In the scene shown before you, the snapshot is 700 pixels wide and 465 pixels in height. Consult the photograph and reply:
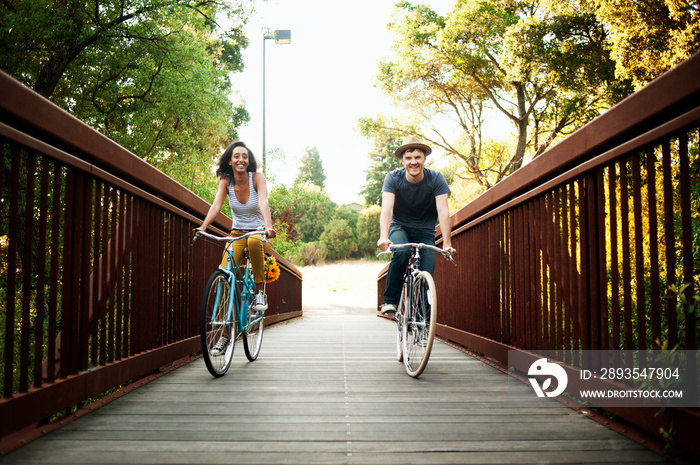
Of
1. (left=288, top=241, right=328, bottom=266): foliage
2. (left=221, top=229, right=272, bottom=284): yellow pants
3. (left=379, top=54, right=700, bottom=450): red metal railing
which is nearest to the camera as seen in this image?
(left=379, top=54, right=700, bottom=450): red metal railing

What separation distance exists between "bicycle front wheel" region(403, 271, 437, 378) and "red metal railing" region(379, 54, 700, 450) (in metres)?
0.63

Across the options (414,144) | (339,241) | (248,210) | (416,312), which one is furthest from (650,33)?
(339,241)

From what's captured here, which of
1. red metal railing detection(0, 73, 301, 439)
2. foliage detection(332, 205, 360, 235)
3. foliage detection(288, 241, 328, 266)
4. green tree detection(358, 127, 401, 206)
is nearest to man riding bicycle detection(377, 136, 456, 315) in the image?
red metal railing detection(0, 73, 301, 439)

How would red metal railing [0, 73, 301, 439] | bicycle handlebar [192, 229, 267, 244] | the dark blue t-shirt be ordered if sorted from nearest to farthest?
red metal railing [0, 73, 301, 439] → bicycle handlebar [192, 229, 267, 244] → the dark blue t-shirt

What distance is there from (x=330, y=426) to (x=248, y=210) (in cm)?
241

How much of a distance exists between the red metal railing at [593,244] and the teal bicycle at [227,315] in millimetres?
1850

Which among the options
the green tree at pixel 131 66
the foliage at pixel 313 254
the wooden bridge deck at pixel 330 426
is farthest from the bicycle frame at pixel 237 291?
the foliage at pixel 313 254

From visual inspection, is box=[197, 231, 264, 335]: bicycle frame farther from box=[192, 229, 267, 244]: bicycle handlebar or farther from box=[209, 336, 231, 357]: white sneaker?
box=[209, 336, 231, 357]: white sneaker

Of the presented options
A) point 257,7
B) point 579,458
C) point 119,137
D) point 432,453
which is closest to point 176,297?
point 432,453

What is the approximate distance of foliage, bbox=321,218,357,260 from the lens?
38406 mm

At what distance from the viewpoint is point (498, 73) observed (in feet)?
56.3

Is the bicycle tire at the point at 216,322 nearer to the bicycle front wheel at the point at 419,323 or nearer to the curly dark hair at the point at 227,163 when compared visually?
the curly dark hair at the point at 227,163

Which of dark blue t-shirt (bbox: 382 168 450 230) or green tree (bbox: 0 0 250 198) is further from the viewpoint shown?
green tree (bbox: 0 0 250 198)

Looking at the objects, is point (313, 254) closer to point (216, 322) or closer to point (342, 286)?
point (342, 286)
